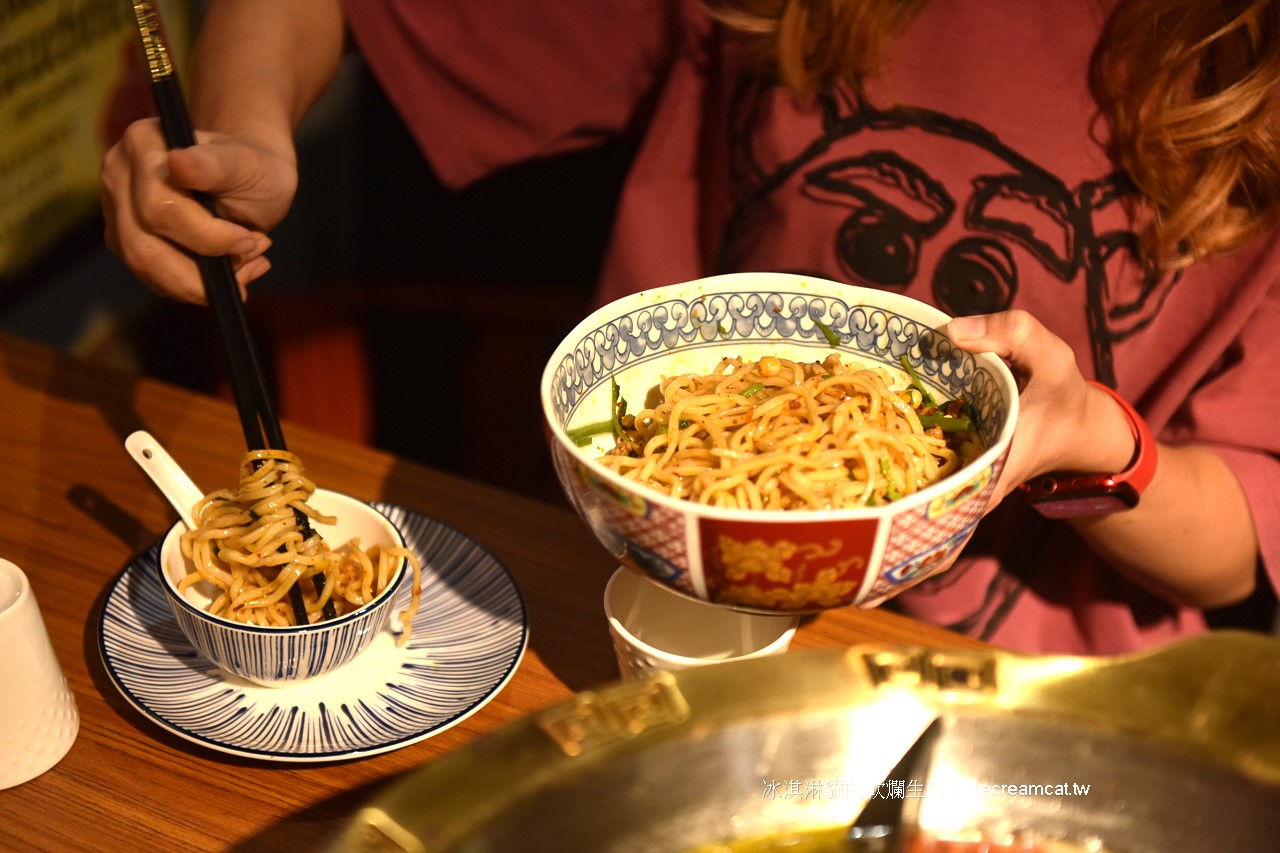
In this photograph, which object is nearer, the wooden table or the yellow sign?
the wooden table

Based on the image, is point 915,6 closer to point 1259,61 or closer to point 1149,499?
point 1259,61

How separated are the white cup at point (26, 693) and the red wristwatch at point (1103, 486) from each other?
1012 millimetres

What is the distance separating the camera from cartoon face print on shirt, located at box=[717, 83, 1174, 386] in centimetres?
146

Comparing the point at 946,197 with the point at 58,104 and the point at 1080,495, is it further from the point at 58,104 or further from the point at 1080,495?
the point at 58,104

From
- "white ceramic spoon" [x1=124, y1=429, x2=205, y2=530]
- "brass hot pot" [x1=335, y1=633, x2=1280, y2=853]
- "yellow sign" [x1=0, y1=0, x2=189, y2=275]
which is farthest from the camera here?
"yellow sign" [x1=0, y1=0, x2=189, y2=275]

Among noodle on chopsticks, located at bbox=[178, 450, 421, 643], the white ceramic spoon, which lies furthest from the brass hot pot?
the white ceramic spoon

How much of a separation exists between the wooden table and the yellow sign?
40.9 inches

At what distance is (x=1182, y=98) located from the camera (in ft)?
4.58

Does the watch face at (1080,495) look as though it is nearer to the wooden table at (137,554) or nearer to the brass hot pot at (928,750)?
the wooden table at (137,554)

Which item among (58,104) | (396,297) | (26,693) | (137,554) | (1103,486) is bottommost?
(396,297)

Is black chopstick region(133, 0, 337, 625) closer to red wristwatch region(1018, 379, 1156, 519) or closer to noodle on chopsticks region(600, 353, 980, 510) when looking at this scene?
noodle on chopsticks region(600, 353, 980, 510)

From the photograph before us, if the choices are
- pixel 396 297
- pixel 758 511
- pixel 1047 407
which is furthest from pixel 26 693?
pixel 396 297

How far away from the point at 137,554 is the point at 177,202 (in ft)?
1.28

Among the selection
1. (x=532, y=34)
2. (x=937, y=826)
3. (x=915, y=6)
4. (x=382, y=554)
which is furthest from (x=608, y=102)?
(x=937, y=826)
